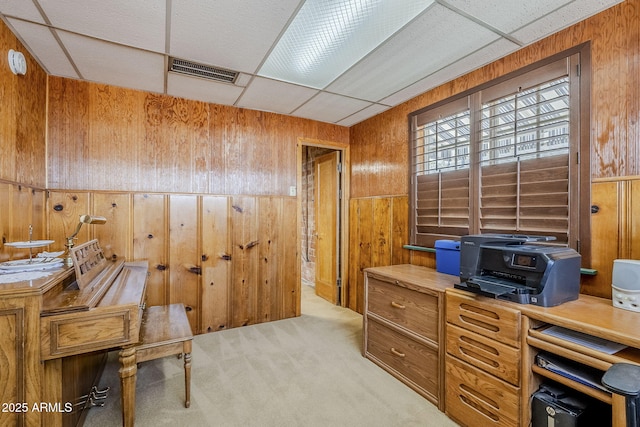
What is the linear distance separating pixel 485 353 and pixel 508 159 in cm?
144

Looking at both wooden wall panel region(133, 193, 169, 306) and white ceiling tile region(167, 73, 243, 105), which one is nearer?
white ceiling tile region(167, 73, 243, 105)

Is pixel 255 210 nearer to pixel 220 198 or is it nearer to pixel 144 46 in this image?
pixel 220 198

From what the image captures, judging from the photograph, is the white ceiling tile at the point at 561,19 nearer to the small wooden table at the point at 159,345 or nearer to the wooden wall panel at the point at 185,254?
the small wooden table at the point at 159,345

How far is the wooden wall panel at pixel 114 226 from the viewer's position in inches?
113

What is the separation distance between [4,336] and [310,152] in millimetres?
4547

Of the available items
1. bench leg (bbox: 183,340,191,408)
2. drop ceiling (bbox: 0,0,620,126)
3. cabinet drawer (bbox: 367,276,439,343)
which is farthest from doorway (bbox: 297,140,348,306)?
bench leg (bbox: 183,340,191,408)

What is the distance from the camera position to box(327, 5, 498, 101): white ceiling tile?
1.95 meters

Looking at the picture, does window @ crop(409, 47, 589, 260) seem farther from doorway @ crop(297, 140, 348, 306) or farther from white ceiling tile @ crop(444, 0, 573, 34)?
doorway @ crop(297, 140, 348, 306)

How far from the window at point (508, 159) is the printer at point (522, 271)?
1.08 ft

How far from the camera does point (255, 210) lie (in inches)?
142

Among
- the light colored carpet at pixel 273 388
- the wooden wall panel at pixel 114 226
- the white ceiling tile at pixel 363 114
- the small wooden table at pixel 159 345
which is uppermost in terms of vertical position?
the white ceiling tile at pixel 363 114

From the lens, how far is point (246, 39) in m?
2.13

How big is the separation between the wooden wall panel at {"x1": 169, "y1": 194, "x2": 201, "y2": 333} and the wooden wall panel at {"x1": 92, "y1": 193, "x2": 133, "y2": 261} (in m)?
0.39

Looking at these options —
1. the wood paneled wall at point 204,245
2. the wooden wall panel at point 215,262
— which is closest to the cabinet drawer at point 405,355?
the wood paneled wall at point 204,245
